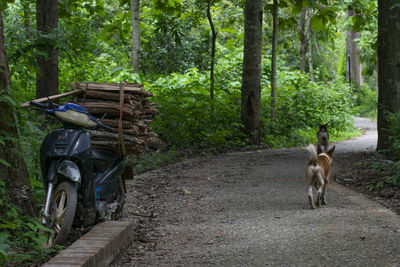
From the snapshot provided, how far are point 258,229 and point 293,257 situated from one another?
1.25 metres

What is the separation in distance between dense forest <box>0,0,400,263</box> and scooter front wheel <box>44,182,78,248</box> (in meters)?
0.22

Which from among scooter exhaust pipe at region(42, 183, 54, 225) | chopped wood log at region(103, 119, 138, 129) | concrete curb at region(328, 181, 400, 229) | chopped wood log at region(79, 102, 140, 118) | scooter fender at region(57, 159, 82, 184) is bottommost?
concrete curb at region(328, 181, 400, 229)

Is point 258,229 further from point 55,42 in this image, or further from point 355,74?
point 355,74

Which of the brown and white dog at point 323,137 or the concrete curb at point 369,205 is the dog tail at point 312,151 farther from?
the brown and white dog at point 323,137

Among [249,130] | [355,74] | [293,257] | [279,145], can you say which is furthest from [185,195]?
[355,74]

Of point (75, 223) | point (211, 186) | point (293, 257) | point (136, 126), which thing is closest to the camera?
point (293, 257)

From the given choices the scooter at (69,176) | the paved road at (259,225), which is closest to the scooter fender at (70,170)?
the scooter at (69,176)

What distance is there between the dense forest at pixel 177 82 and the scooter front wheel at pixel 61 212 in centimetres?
22

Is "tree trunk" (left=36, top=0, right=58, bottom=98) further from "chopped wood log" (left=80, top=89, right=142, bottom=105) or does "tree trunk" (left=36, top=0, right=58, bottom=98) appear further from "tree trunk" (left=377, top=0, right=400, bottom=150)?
"tree trunk" (left=377, top=0, right=400, bottom=150)

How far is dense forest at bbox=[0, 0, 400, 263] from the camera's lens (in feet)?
18.5

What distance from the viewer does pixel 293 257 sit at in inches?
199

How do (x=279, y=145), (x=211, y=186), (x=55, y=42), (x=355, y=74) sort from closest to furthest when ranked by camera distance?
(x=55, y=42) < (x=211, y=186) < (x=279, y=145) < (x=355, y=74)

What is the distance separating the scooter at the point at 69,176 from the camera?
521cm

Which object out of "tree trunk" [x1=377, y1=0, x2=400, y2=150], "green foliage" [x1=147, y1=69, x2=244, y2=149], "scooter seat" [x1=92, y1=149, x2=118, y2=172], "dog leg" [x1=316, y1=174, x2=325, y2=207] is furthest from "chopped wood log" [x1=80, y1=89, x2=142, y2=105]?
"green foliage" [x1=147, y1=69, x2=244, y2=149]
